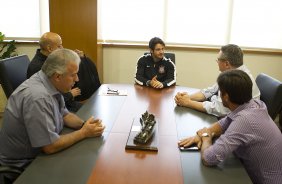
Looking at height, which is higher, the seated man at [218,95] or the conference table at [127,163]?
the seated man at [218,95]

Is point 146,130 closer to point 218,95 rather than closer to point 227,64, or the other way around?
point 218,95

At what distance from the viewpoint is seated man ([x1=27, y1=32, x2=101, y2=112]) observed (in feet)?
9.04

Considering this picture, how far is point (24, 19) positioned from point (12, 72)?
2.17 meters

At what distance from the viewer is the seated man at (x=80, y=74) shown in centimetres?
276

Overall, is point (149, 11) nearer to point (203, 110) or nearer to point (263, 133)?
Answer: point (203, 110)

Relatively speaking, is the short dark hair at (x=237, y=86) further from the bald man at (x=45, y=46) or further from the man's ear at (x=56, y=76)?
the bald man at (x=45, y=46)

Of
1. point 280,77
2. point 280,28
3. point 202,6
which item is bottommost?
point 280,77

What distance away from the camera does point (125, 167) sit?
1.42 metres

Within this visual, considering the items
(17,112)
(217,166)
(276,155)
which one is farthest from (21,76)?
(276,155)

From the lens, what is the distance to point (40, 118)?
5.05ft

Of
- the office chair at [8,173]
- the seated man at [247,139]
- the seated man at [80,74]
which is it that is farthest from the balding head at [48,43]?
the seated man at [247,139]

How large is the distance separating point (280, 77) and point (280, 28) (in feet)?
2.25

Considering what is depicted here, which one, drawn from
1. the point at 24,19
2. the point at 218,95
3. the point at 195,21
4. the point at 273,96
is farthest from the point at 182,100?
the point at 24,19

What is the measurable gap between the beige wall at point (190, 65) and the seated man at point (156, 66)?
0.94m
